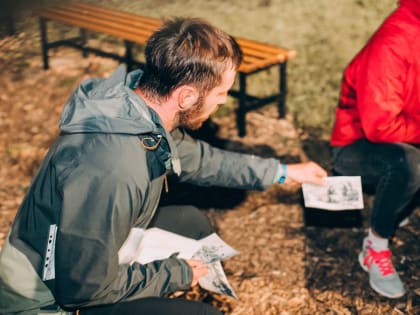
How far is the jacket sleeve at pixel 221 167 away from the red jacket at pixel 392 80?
0.74 metres

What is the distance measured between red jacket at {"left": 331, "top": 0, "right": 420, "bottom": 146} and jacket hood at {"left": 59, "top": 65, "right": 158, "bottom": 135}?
1630mm

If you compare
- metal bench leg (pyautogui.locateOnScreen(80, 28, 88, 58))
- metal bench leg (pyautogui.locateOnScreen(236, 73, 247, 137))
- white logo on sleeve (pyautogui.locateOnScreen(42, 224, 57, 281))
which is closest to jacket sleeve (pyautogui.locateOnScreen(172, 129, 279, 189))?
white logo on sleeve (pyautogui.locateOnScreen(42, 224, 57, 281))

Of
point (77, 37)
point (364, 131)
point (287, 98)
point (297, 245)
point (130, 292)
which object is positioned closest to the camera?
point (130, 292)

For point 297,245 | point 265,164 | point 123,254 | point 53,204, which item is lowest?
point 297,245

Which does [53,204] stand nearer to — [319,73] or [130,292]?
[130,292]

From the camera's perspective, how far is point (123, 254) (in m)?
2.90

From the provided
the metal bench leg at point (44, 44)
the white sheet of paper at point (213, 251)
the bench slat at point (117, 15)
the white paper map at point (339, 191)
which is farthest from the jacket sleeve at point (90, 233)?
the metal bench leg at point (44, 44)

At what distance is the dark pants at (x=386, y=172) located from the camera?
3.66m

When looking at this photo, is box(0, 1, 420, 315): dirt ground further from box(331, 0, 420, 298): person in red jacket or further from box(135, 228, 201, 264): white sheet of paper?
box(135, 228, 201, 264): white sheet of paper

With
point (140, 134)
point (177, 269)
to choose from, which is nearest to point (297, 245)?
point (177, 269)

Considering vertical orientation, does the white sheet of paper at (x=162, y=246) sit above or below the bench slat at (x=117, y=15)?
below

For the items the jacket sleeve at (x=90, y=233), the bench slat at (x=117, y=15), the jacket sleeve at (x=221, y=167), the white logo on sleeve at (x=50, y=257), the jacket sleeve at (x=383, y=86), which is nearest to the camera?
the jacket sleeve at (x=90, y=233)

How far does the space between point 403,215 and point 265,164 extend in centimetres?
172

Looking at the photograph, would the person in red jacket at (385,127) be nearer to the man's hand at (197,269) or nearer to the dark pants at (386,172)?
the dark pants at (386,172)
